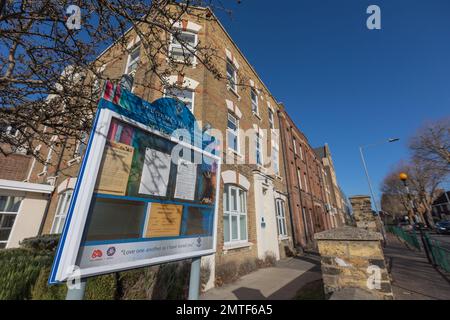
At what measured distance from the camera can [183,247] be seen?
7.27 feet

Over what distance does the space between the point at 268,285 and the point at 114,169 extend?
230 inches

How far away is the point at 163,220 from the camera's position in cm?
207

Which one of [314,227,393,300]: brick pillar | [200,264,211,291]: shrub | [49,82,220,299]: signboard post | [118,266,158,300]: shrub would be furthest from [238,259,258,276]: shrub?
[49,82,220,299]: signboard post

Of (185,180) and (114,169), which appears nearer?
(114,169)

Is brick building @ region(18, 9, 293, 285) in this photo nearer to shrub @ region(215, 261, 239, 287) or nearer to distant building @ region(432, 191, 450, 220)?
shrub @ region(215, 261, 239, 287)

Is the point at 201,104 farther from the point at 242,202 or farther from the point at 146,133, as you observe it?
the point at 146,133

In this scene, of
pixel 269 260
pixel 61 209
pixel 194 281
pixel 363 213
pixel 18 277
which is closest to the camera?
pixel 194 281

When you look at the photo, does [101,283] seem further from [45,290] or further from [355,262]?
[355,262]

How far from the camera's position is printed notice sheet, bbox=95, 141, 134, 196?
1.64 meters

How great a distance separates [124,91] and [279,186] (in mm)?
10917

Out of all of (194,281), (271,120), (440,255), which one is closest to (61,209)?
(194,281)

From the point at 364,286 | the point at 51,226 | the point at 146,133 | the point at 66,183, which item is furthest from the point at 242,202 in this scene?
the point at 51,226

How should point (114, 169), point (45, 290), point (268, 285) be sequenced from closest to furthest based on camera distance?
point (114, 169)
point (45, 290)
point (268, 285)

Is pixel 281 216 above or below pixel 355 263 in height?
above
